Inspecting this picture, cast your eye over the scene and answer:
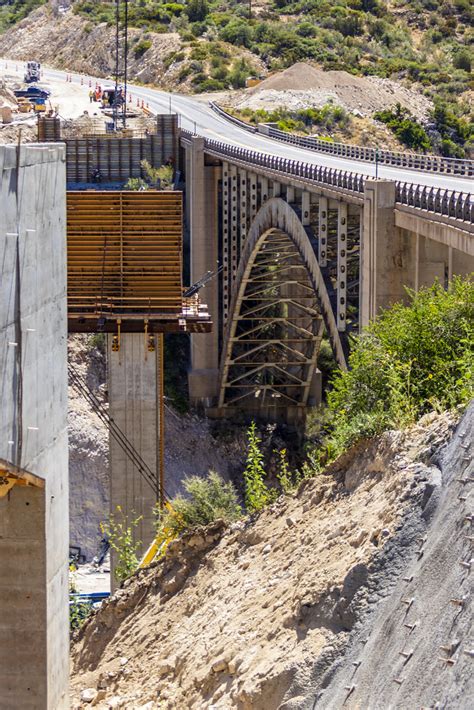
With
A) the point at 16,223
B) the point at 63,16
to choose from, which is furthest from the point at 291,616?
the point at 63,16

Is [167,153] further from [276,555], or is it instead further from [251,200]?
[276,555]

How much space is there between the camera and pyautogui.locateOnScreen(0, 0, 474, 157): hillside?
112062mm

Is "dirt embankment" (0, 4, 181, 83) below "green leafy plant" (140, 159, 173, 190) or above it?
above

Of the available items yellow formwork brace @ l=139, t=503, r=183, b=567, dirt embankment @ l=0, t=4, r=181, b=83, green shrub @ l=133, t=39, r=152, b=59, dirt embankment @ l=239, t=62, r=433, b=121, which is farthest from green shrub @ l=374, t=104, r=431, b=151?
yellow formwork brace @ l=139, t=503, r=183, b=567

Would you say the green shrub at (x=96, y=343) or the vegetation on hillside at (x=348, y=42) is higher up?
the vegetation on hillside at (x=348, y=42)

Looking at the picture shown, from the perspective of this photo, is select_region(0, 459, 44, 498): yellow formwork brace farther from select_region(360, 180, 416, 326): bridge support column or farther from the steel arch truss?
A: the steel arch truss

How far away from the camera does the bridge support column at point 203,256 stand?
61.4 metres

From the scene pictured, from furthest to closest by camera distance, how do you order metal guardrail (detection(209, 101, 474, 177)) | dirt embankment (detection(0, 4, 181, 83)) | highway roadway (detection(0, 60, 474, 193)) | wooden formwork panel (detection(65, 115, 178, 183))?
dirt embankment (detection(0, 4, 181, 83)), wooden formwork panel (detection(65, 115, 178, 183)), metal guardrail (detection(209, 101, 474, 177)), highway roadway (detection(0, 60, 474, 193))

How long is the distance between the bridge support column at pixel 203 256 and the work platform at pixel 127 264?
22.8m

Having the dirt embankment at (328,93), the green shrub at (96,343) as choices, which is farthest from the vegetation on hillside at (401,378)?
the dirt embankment at (328,93)

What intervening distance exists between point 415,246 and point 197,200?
3414cm

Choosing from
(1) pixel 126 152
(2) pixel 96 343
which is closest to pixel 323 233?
(2) pixel 96 343

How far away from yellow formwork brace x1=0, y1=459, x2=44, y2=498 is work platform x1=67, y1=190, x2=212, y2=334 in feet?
65.0

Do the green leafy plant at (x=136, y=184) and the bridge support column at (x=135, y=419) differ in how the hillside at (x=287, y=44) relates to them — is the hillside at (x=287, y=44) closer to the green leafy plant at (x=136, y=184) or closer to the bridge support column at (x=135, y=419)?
the green leafy plant at (x=136, y=184)
